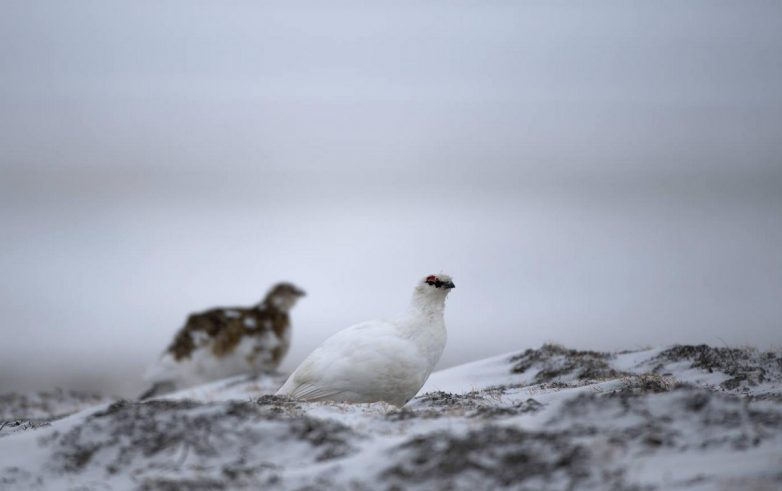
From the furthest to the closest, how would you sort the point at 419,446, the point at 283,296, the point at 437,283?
the point at 283,296, the point at 437,283, the point at 419,446

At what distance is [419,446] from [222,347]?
11287 mm

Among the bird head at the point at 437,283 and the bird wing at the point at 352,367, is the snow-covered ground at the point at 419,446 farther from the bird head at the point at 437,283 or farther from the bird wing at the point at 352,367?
the bird head at the point at 437,283

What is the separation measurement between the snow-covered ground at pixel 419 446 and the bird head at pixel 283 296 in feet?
35.0

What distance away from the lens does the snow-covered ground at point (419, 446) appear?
3662 mm

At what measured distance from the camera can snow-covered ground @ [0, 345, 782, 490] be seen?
366cm

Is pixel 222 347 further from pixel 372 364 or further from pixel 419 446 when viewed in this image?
pixel 419 446

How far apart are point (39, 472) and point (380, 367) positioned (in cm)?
282

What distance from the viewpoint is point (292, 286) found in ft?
55.2

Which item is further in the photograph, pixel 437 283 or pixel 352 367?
pixel 437 283

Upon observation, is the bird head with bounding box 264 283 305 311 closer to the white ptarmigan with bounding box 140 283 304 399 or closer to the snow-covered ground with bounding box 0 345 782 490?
the white ptarmigan with bounding box 140 283 304 399

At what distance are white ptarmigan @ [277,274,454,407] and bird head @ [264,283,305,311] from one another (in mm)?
9328

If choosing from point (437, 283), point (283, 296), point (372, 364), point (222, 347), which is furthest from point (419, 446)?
point (283, 296)

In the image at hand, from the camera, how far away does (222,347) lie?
1484 cm

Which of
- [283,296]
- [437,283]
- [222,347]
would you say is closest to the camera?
[437,283]
